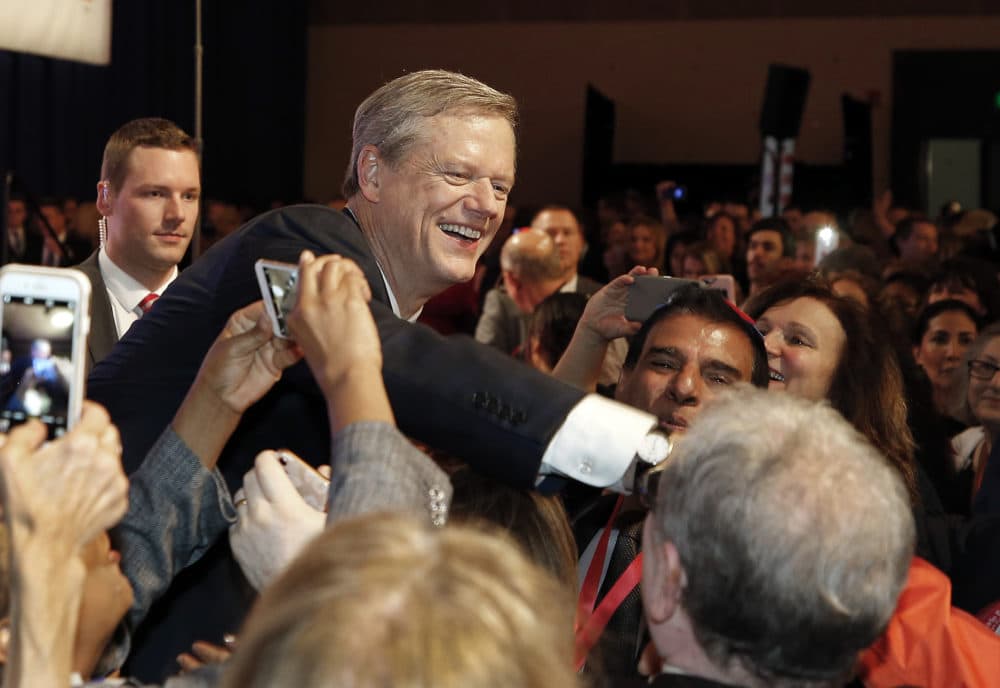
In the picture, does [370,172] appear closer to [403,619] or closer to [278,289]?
[278,289]

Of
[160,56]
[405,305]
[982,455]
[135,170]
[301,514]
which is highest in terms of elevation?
[160,56]

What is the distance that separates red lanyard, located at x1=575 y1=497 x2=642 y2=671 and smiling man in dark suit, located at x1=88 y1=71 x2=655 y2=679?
0.33 meters

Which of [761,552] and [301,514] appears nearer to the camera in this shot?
[761,552]

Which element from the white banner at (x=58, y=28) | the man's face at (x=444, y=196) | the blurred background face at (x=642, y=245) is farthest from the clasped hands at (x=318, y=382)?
the blurred background face at (x=642, y=245)

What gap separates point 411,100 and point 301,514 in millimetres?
692

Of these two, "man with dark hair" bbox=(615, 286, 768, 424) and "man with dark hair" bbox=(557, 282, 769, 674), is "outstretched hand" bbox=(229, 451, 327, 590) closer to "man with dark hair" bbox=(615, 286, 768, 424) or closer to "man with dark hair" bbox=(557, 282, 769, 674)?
"man with dark hair" bbox=(557, 282, 769, 674)

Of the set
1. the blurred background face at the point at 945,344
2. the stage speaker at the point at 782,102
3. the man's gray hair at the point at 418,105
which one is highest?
the stage speaker at the point at 782,102

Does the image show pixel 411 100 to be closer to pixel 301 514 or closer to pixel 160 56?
pixel 301 514

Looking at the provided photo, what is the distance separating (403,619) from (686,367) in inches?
61.1

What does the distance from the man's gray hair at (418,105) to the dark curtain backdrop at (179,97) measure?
888cm

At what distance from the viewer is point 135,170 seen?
3.51m

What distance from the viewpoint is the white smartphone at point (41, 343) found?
118 cm

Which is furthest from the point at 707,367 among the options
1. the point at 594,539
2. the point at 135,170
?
the point at 135,170

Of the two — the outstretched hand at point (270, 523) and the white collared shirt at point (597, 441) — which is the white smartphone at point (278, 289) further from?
the white collared shirt at point (597, 441)
